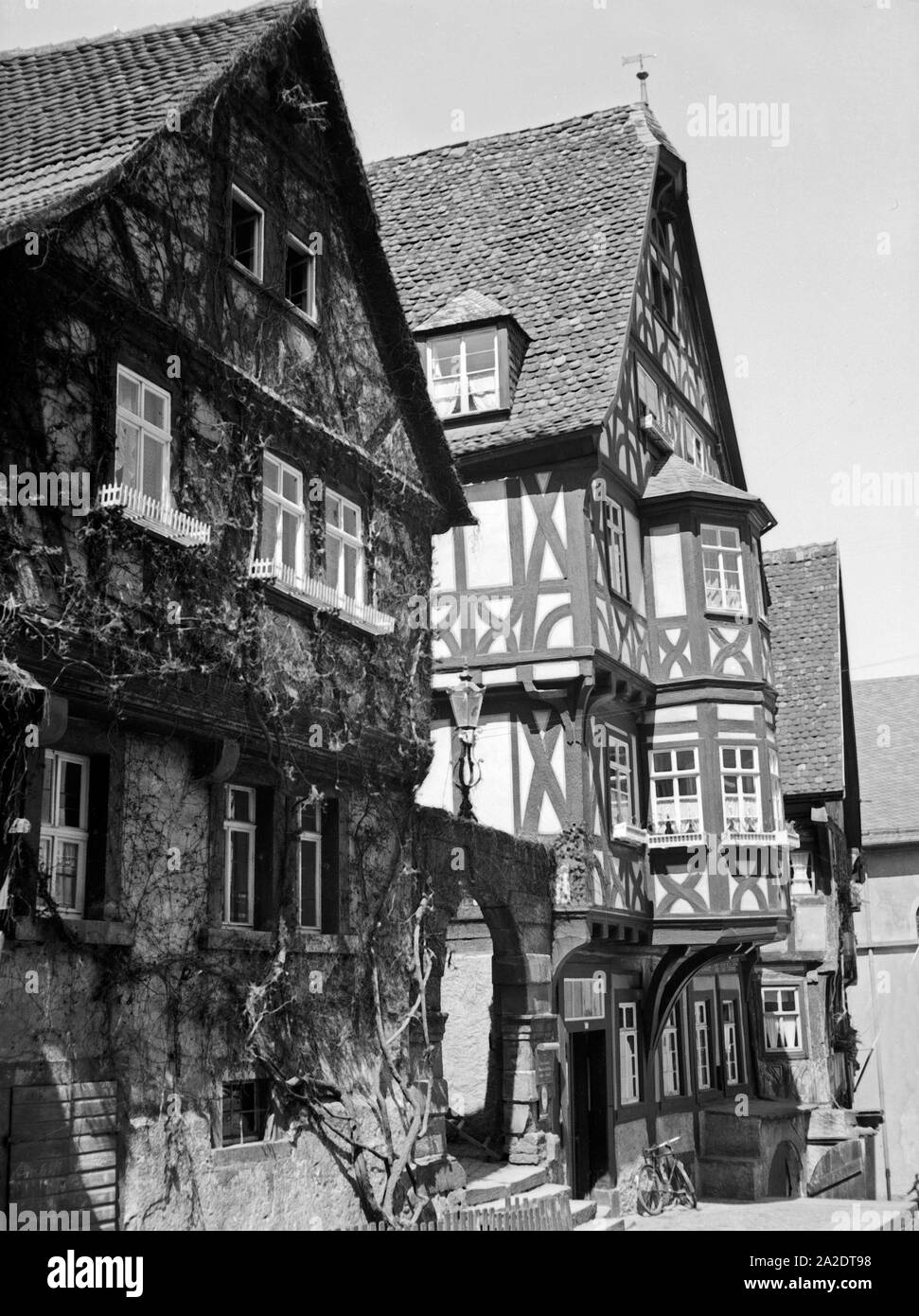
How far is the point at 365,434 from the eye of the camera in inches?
588

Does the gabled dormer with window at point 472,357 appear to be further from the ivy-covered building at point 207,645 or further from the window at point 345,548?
the window at point 345,548

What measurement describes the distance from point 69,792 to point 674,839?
1178 cm

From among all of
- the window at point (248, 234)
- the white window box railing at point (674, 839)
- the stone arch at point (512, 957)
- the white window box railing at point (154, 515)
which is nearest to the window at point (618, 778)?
the white window box railing at point (674, 839)

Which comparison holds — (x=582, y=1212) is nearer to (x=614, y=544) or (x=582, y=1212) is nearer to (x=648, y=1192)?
(x=648, y=1192)

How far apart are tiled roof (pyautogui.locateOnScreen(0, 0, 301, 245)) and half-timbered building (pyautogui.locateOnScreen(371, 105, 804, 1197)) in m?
7.53

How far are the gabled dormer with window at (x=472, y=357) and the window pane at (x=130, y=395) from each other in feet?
31.9

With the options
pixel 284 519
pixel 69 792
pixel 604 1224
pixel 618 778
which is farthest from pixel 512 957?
pixel 69 792

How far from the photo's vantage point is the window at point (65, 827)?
406 inches

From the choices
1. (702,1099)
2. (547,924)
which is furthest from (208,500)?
(702,1099)

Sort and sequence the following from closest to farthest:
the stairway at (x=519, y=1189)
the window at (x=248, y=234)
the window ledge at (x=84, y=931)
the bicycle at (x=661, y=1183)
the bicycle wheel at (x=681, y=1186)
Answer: the window ledge at (x=84, y=931), the window at (x=248, y=234), the stairway at (x=519, y=1189), the bicycle at (x=661, y=1183), the bicycle wheel at (x=681, y=1186)

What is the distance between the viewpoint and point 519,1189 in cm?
1589

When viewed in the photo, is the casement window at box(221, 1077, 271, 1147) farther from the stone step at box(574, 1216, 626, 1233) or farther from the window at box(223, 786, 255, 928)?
the stone step at box(574, 1216, 626, 1233)

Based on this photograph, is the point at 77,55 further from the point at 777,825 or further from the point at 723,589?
the point at 777,825

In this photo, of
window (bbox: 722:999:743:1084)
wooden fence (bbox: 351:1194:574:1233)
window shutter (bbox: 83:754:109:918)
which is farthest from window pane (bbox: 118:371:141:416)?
window (bbox: 722:999:743:1084)
